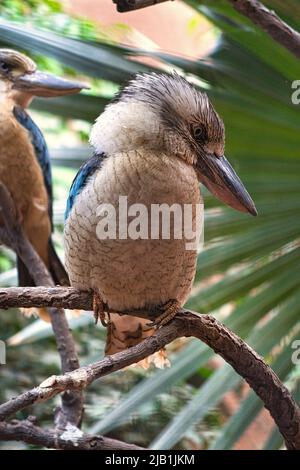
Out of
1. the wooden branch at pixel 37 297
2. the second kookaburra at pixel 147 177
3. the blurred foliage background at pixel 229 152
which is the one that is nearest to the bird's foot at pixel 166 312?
the second kookaburra at pixel 147 177

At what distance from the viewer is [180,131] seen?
3.37 feet

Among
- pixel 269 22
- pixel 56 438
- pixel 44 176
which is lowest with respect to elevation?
pixel 56 438

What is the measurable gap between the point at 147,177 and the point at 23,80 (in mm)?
502

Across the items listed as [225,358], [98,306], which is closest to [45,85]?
[98,306]

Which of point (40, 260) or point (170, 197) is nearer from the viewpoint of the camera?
point (170, 197)

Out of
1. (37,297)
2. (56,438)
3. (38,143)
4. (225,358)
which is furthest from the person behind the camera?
(38,143)

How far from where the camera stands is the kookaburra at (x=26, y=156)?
4.55 feet

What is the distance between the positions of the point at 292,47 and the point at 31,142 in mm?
580

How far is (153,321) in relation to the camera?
110 cm

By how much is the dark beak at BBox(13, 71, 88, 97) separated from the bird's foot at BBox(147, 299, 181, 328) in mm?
411

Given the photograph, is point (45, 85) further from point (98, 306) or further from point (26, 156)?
point (98, 306)

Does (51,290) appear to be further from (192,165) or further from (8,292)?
(192,165)

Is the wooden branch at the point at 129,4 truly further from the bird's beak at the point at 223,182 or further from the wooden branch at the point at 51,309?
the wooden branch at the point at 51,309
